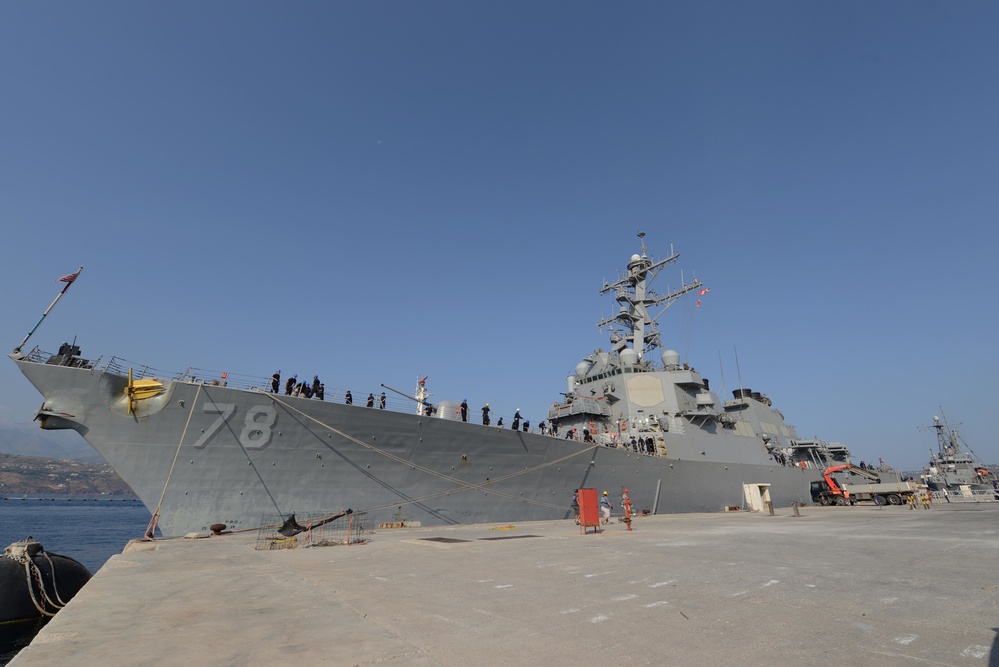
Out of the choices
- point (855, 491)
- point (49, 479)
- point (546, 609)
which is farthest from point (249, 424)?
point (49, 479)

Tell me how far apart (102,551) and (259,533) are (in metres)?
18.2

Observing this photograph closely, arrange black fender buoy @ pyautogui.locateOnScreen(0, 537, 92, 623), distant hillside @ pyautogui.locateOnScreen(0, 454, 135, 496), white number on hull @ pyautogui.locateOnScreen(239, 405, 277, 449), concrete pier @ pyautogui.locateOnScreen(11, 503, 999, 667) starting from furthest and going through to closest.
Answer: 1. distant hillside @ pyautogui.locateOnScreen(0, 454, 135, 496)
2. white number on hull @ pyautogui.locateOnScreen(239, 405, 277, 449)
3. black fender buoy @ pyautogui.locateOnScreen(0, 537, 92, 623)
4. concrete pier @ pyautogui.locateOnScreen(11, 503, 999, 667)

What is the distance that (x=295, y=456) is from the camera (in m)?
12.7

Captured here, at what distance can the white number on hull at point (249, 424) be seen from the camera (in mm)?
11797

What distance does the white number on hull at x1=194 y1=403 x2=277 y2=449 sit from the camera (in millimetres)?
11797

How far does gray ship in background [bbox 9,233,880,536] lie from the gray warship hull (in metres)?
0.03

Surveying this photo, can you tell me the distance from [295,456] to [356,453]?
63.1 inches

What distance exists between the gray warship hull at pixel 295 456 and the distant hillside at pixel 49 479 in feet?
476

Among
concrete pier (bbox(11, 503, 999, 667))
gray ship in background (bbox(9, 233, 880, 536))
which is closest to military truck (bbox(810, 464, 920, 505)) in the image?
gray ship in background (bbox(9, 233, 880, 536))

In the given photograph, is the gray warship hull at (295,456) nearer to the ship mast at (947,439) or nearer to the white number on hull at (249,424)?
the white number on hull at (249,424)

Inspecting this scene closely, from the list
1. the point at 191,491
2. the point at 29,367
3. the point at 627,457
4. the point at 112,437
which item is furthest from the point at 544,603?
the point at 627,457

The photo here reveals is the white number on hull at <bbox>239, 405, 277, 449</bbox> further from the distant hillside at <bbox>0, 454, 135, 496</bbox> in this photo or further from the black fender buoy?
the distant hillside at <bbox>0, 454, 135, 496</bbox>

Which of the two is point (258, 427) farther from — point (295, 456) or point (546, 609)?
point (546, 609)

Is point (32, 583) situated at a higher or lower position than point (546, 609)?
lower
